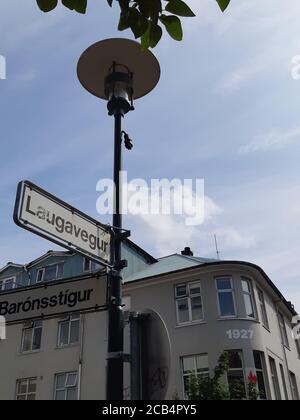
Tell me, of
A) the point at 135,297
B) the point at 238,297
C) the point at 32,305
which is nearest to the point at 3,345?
the point at 135,297

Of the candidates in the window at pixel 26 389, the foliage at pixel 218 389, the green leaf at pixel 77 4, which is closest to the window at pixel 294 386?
the foliage at pixel 218 389

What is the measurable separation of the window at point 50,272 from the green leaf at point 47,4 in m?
22.4

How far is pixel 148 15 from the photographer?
8.07 feet

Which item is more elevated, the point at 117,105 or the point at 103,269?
the point at 117,105

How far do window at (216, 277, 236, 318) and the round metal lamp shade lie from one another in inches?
598

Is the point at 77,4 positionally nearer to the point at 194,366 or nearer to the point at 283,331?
the point at 194,366

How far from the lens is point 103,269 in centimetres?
440

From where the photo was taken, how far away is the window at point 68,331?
830 inches
